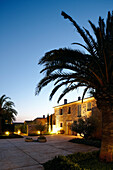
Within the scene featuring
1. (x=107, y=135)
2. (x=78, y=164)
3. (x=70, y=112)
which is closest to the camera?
(x=78, y=164)

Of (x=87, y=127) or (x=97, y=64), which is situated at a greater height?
(x=97, y=64)

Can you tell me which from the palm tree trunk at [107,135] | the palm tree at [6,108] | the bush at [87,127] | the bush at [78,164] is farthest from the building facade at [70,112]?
the palm tree trunk at [107,135]

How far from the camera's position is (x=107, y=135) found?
610cm

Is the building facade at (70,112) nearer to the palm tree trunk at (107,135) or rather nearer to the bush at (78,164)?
the bush at (78,164)

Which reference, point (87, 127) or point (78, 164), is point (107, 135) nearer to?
point (78, 164)

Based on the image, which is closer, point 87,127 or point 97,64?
point 97,64

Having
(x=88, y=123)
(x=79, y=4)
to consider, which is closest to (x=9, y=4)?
(x=79, y=4)

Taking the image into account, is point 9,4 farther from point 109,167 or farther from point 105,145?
point 109,167

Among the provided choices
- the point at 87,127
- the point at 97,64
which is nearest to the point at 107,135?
the point at 97,64

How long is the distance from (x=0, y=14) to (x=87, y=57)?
784 cm

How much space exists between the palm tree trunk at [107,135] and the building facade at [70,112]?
12.6 meters

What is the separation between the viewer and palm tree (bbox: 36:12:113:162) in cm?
608

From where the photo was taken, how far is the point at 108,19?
6.58 metres

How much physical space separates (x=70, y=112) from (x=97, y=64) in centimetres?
1872
